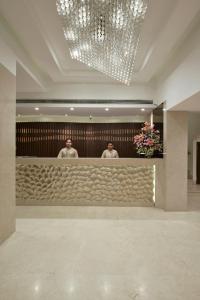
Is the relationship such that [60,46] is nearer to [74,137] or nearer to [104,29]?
[104,29]

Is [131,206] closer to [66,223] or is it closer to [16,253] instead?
[66,223]

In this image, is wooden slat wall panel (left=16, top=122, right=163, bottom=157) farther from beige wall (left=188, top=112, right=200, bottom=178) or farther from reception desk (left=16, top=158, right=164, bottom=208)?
beige wall (left=188, top=112, right=200, bottom=178)

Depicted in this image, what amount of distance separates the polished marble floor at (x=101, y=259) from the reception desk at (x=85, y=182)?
119 cm

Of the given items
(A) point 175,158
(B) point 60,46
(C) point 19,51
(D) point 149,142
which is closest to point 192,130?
(D) point 149,142

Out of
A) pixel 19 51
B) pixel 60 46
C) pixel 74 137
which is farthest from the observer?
pixel 74 137

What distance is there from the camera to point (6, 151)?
429 centimetres

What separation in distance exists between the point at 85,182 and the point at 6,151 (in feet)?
10.1

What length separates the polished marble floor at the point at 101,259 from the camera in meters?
2.79

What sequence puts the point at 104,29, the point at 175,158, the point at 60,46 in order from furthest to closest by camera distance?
the point at 175,158, the point at 60,46, the point at 104,29

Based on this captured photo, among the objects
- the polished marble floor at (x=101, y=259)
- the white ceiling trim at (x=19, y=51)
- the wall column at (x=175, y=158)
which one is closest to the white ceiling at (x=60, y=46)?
the white ceiling trim at (x=19, y=51)

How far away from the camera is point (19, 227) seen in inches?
199

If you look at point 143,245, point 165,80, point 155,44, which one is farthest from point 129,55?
point 143,245

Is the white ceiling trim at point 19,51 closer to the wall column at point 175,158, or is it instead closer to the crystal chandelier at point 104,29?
the crystal chandelier at point 104,29

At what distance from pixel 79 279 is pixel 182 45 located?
14.8 feet
